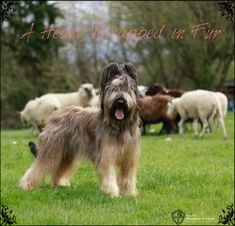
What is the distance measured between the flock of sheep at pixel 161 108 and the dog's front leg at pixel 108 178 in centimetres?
822

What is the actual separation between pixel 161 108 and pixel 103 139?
13.1 m

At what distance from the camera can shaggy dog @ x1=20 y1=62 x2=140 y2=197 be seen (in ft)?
21.0

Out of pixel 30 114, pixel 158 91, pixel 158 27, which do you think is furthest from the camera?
pixel 158 91

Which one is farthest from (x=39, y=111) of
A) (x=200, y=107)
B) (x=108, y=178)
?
(x=108, y=178)

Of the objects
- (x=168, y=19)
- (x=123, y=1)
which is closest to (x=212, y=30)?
(x=168, y=19)

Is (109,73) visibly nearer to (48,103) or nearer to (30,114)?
(48,103)

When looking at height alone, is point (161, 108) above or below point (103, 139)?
below

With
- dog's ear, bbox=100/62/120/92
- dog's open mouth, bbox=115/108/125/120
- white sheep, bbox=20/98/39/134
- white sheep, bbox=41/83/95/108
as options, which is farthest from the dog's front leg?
white sheep, bbox=41/83/95/108

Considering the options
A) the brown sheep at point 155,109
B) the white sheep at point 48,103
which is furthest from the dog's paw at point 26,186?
the brown sheep at point 155,109

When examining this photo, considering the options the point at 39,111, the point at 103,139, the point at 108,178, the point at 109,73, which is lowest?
the point at 39,111

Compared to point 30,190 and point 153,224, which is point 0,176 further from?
point 153,224

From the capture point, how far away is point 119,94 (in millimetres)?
6262

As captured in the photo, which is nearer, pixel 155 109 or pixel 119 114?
pixel 119 114

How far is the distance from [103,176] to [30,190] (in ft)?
3.93
